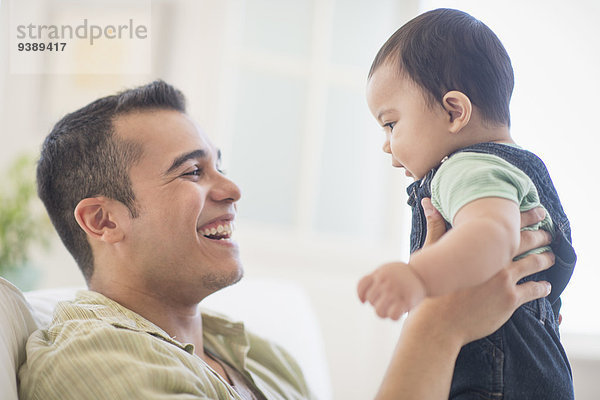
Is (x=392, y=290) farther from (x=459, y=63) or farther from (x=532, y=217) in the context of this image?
(x=459, y=63)

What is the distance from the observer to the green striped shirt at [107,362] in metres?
0.90

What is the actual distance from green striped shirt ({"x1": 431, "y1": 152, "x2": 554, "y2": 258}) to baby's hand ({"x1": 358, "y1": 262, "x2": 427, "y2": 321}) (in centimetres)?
18

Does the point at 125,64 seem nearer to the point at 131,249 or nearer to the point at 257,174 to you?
the point at 257,174

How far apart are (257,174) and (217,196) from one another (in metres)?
2.11

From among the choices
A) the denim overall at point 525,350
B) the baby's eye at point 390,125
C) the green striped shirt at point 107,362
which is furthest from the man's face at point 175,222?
the denim overall at point 525,350

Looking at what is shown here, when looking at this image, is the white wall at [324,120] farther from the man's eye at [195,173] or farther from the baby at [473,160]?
the baby at [473,160]

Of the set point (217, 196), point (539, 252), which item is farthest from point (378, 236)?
point (539, 252)

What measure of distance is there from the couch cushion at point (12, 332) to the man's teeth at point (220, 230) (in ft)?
1.43

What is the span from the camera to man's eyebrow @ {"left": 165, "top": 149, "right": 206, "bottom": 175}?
136 cm

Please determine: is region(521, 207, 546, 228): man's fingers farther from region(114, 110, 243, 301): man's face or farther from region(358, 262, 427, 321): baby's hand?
region(114, 110, 243, 301): man's face

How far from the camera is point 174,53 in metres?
3.28

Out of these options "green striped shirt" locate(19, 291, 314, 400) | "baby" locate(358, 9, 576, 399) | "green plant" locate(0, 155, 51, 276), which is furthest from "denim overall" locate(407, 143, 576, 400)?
"green plant" locate(0, 155, 51, 276)

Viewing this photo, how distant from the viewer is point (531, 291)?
952 millimetres

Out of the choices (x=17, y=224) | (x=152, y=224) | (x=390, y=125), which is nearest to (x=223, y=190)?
(x=152, y=224)
